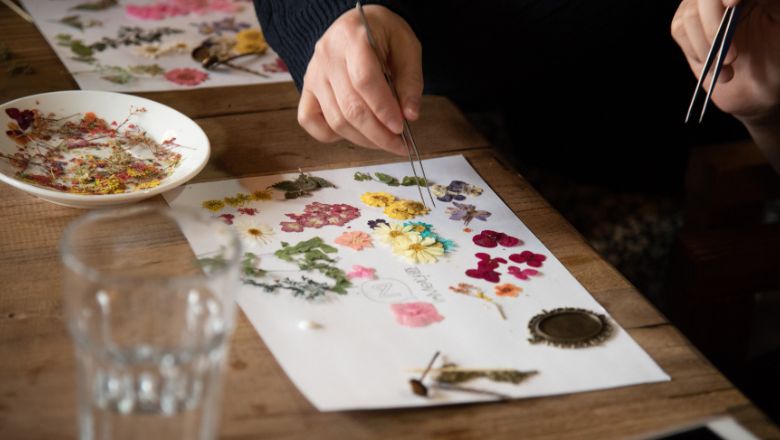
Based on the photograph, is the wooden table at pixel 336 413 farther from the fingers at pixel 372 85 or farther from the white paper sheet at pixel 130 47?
the white paper sheet at pixel 130 47

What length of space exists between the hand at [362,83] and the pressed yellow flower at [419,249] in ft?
0.47

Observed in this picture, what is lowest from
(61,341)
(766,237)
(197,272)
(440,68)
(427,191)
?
(61,341)

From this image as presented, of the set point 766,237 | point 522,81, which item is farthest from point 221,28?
point 766,237

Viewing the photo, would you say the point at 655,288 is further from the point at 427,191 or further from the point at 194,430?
the point at 194,430

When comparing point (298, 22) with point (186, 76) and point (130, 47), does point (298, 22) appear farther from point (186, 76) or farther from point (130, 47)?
point (130, 47)

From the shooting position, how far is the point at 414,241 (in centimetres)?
90

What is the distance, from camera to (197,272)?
2.07 feet

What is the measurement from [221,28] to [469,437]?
3.38ft

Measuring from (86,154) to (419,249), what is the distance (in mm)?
437

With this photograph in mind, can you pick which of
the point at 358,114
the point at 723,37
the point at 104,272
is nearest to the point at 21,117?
the point at 358,114

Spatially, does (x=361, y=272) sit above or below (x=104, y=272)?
above

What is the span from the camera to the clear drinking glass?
1.66ft

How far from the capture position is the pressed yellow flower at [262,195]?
97 cm

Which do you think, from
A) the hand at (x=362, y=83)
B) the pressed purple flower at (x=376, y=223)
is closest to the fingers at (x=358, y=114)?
the hand at (x=362, y=83)
